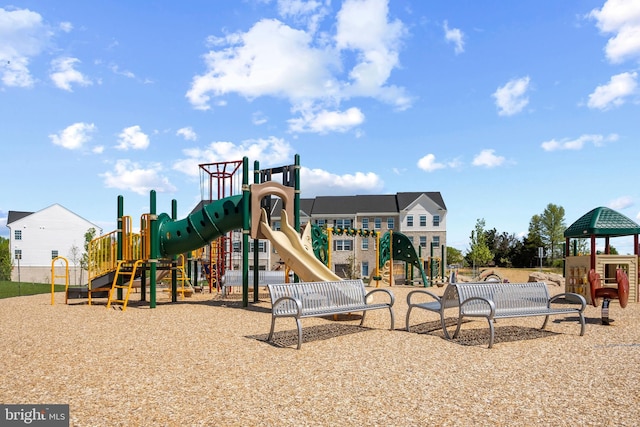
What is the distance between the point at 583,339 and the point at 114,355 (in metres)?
7.65

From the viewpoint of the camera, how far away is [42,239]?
5384cm

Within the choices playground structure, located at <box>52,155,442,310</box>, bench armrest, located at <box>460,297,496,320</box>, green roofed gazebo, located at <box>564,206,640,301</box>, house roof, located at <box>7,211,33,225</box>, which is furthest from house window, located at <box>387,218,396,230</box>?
bench armrest, located at <box>460,297,496,320</box>

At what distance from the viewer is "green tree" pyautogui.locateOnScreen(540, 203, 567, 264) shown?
63.7 meters

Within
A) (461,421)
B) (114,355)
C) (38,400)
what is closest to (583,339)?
(461,421)

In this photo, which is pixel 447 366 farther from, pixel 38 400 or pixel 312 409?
pixel 38 400

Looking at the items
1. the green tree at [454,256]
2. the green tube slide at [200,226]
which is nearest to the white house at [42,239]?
the green tree at [454,256]

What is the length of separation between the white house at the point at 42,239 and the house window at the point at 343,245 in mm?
25208

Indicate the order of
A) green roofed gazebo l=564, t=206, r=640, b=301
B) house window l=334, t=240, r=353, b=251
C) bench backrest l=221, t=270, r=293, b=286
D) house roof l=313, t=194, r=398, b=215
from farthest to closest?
1. house roof l=313, t=194, r=398, b=215
2. house window l=334, t=240, r=353, b=251
3. bench backrest l=221, t=270, r=293, b=286
4. green roofed gazebo l=564, t=206, r=640, b=301

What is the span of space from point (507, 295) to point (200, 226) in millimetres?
9378

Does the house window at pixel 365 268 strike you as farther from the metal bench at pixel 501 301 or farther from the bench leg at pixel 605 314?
the metal bench at pixel 501 301

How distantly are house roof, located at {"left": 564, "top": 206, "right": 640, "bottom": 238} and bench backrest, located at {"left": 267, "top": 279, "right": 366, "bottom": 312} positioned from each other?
11012 millimetres

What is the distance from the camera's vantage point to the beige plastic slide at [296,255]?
41.5ft

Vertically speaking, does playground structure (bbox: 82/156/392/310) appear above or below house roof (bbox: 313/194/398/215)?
below

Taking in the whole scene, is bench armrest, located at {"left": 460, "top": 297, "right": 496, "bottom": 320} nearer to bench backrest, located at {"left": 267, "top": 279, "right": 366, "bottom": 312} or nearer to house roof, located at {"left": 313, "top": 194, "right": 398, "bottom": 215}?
bench backrest, located at {"left": 267, "top": 279, "right": 366, "bottom": 312}
